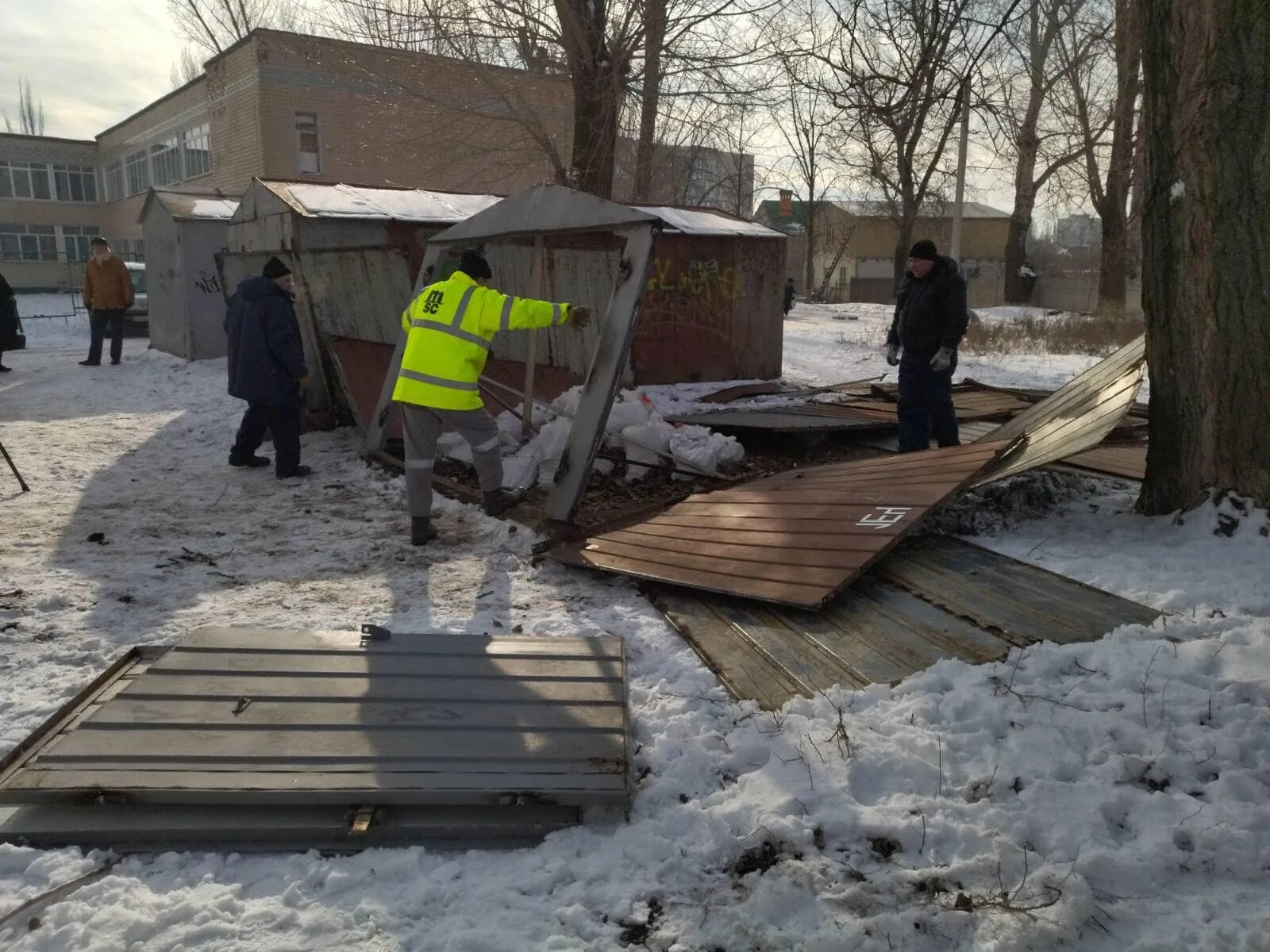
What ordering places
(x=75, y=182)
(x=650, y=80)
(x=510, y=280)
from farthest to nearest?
(x=75, y=182), (x=650, y=80), (x=510, y=280)

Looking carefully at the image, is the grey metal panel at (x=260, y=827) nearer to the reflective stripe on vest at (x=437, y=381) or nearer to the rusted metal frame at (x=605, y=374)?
the rusted metal frame at (x=605, y=374)

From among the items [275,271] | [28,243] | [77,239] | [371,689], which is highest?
[77,239]

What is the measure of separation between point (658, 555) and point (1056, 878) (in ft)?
9.06

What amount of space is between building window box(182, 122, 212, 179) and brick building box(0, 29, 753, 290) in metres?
0.08

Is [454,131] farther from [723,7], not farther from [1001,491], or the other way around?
[1001,491]

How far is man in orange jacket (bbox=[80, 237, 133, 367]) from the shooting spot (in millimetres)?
12984

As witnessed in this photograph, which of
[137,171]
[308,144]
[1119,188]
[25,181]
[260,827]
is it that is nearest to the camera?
[260,827]

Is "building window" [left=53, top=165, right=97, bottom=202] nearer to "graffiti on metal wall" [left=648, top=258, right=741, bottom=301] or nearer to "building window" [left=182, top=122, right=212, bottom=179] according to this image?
"building window" [left=182, top=122, right=212, bottom=179]

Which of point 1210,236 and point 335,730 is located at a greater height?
point 1210,236

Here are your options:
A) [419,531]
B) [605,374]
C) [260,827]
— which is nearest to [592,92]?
[605,374]

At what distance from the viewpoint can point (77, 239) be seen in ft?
131

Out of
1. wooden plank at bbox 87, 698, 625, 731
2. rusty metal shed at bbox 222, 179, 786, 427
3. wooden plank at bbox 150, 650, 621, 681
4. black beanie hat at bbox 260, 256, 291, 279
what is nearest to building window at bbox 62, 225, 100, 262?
rusty metal shed at bbox 222, 179, 786, 427

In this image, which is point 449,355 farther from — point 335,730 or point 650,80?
point 650,80

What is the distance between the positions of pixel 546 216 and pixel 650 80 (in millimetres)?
7913
